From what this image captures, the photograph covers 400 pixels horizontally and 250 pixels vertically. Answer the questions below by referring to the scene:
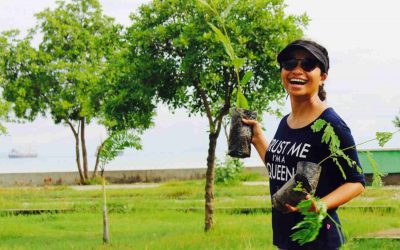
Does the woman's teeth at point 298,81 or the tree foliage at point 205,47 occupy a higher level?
the tree foliage at point 205,47

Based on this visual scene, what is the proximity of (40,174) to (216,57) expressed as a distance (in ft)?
68.7

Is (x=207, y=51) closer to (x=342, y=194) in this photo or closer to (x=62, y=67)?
(x=342, y=194)

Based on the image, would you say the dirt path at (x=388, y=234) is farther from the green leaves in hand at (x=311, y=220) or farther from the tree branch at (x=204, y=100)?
the green leaves in hand at (x=311, y=220)

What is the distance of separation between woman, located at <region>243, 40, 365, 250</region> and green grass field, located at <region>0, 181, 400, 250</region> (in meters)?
5.70

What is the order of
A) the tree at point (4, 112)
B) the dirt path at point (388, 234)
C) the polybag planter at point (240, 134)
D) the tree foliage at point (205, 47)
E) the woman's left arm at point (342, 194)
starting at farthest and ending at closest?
the tree at point (4, 112) < the tree foliage at point (205, 47) < the dirt path at point (388, 234) < the polybag planter at point (240, 134) < the woman's left arm at point (342, 194)

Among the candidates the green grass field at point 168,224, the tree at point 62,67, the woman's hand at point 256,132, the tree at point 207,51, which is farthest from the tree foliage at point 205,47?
the tree at point 62,67

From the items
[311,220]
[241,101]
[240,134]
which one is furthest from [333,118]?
[311,220]

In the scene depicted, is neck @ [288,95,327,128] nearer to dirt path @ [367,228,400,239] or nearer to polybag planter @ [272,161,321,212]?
polybag planter @ [272,161,321,212]

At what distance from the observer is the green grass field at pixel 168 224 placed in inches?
420

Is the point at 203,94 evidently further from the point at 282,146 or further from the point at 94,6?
the point at 94,6

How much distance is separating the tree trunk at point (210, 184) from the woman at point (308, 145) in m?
8.39

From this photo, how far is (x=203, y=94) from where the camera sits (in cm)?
1273

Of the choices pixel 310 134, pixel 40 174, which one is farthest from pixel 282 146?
pixel 40 174

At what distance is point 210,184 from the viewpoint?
12.4 meters
